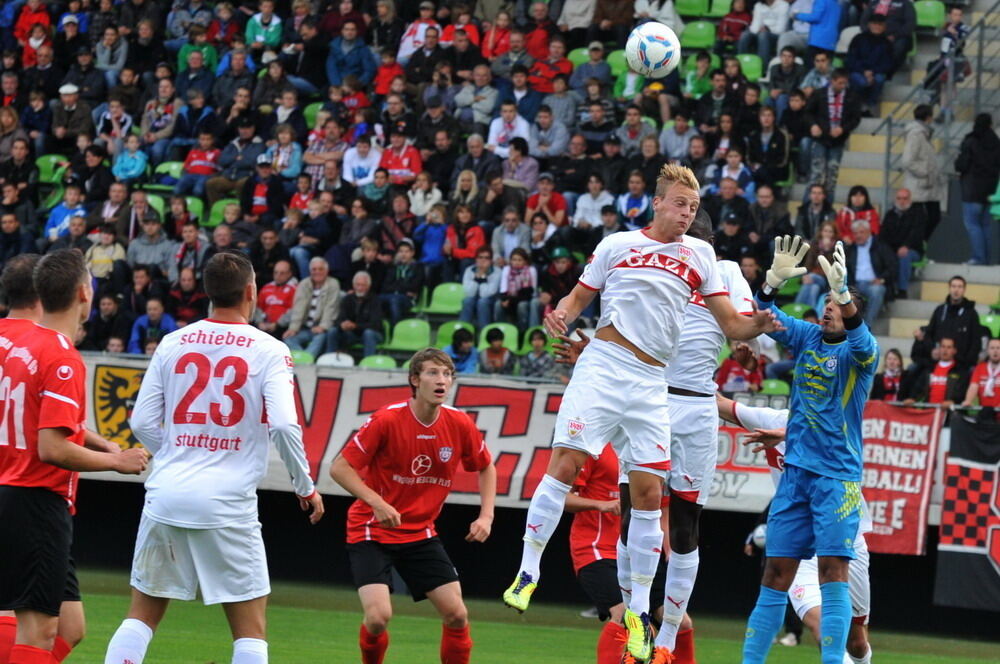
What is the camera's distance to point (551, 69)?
22.3m

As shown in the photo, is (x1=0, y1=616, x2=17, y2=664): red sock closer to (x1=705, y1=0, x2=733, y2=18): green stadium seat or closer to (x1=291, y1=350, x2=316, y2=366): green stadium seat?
(x1=291, y1=350, x2=316, y2=366): green stadium seat

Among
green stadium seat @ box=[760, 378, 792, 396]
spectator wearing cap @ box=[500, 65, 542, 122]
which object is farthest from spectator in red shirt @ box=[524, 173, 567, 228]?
green stadium seat @ box=[760, 378, 792, 396]

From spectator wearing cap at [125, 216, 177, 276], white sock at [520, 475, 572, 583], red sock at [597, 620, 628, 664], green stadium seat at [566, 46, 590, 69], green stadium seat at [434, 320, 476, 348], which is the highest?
green stadium seat at [566, 46, 590, 69]

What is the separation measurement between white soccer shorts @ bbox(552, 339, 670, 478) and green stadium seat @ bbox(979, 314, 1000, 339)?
375 inches

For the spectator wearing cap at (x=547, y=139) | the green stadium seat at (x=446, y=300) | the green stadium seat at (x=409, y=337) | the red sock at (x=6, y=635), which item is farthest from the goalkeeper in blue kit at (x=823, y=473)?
the spectator wearing cap at (x=547, y=139)

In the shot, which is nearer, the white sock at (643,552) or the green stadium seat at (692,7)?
the white sock at (643,552)

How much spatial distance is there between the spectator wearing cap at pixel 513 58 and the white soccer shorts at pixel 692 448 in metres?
14.1

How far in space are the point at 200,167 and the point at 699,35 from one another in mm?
8032

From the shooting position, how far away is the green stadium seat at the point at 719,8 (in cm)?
2322

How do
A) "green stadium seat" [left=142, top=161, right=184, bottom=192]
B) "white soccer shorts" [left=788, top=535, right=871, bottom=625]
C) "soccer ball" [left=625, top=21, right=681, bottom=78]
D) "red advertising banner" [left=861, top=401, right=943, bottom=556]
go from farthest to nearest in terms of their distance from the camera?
"green stadium seat" [left=142, top=161, right=184, bottom=192], "red advertising banner" [left=861, top=401, right=943, bottom=556], "soccer ball" [left=625, top=21, right=681, bottom=78], "white soccer shorts" [left=788, top=535, right=871, bottom=625]

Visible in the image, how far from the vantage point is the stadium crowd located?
18.9m

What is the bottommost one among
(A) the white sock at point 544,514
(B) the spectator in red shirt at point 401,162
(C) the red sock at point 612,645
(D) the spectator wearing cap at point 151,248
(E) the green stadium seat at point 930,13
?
(C) the red sock at point 612,645

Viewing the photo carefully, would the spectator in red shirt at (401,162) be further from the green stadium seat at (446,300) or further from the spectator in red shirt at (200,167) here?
the spectator in red shirt at (200,167)

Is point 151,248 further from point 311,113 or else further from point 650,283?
point 650,283
